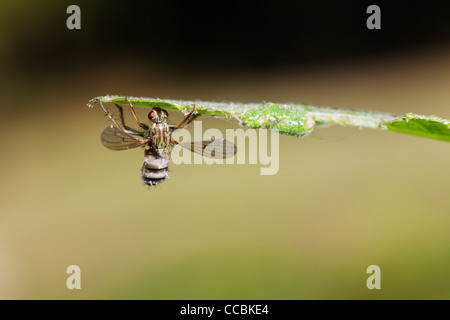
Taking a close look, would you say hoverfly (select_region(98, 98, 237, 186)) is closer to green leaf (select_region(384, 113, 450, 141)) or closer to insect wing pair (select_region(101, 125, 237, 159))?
insect wing pair (select_region(101, 125, 237, 159))

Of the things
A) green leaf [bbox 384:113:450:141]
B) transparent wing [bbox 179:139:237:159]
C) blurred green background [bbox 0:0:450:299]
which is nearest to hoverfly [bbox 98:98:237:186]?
transparent wing [bbox 179:139:237:159]

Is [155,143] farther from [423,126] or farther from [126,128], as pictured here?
[423,126]

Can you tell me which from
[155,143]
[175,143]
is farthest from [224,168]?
[155,143]

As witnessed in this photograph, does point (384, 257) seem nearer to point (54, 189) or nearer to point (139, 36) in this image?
point (54, 189)

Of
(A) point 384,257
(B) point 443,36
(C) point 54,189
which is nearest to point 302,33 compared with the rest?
(B) point 443,36

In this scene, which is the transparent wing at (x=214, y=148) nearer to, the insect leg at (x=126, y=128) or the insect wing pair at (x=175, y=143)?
the insect wing pair at (x=175, y=143)

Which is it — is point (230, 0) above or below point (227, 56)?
above
